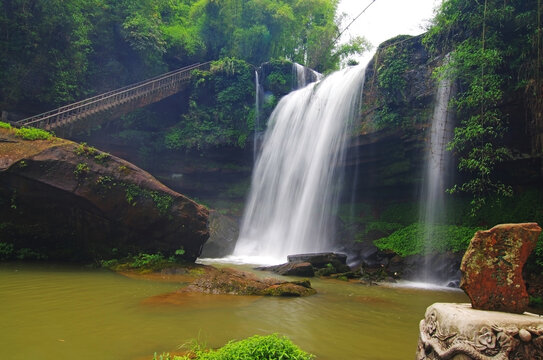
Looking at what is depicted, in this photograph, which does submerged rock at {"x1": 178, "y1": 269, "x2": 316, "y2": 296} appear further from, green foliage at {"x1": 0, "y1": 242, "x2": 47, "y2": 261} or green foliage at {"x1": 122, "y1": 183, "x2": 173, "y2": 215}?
green foliage at {"x1": 0, "y1": 242, "x2": 47, "y2": 261}

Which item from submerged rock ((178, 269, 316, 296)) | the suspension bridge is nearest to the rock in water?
submerged rock ((178, 269, 316, 296))

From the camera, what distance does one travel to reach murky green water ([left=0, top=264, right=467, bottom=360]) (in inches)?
147

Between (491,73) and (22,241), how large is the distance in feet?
45.1

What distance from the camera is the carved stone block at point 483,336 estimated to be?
2.59m

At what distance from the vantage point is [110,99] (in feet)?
56.2

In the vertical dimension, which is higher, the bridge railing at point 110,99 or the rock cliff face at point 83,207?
the bridge railing at point 110,99

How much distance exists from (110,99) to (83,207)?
9157 mm

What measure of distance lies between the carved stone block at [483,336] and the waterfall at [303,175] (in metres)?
11.1

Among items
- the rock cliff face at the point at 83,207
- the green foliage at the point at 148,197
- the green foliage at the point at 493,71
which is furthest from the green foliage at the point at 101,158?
the green foliage at the point at 493,71

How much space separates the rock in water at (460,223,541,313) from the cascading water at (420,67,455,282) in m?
9.79

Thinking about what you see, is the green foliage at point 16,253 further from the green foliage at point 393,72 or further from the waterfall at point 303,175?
the green foliage at point 393,72

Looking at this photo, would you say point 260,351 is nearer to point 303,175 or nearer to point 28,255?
point 28,255

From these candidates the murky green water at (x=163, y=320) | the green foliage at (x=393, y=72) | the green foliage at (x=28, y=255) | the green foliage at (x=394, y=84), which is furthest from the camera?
the green foliage at (x=393, y=72)

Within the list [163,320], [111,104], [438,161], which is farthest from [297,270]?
[111,104]
